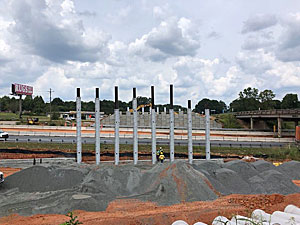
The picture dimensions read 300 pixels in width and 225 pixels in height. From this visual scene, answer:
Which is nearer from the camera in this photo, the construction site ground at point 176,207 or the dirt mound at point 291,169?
the construction site ground at point 176,207

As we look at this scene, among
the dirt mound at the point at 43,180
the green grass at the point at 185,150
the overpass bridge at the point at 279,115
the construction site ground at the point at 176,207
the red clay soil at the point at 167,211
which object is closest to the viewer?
the red clay soil at the point at 167,211

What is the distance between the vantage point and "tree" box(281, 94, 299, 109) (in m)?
112

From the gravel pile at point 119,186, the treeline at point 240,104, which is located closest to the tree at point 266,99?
the treeline at point 240,104

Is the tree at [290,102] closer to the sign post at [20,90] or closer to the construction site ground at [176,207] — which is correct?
the sign post at [20,90]

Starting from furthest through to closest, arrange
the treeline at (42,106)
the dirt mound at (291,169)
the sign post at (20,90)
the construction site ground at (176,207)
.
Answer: the treeline at (42,106), the sign post at (20,90), the dirt mound at (291,169), the construction site ground at (176,207)

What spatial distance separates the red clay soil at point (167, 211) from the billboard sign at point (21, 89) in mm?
68620

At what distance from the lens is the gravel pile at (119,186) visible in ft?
45.1

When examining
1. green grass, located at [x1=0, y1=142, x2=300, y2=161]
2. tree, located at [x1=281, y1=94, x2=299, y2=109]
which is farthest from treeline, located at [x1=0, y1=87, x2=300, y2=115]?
green grass, located at [x1=0, y1=142, x2=300, y2=161]

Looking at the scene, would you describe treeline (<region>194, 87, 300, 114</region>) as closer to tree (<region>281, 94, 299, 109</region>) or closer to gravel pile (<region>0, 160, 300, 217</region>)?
tree (<region>281, 94, 299, 109</region>)

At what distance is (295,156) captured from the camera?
1204 inches

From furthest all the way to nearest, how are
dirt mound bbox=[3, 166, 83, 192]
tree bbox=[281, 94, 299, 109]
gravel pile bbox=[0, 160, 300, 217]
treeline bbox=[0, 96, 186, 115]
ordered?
tree bbox=[281, 94, 299, 109], treeline bbox=[0, 96, 186, 115], dirt mound bbox=[3, 166, 83, 192], gravel pile bbox=[0, 160, 300, 217]

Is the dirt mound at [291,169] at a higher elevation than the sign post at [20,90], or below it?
below

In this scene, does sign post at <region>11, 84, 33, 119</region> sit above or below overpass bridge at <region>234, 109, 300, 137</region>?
above

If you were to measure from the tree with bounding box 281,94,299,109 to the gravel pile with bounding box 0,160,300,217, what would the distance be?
345ft
